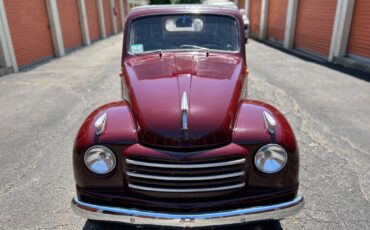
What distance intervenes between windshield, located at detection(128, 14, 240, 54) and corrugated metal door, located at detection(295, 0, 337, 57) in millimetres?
8553

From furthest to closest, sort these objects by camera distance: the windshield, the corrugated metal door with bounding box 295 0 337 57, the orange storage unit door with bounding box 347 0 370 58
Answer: the corrugated metal door with bounding box 295 0 337 57 < the orange storage unit door with bounding box 347 0 370 58 < the windshield

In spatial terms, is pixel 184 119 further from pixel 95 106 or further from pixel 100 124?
pixel 95 106

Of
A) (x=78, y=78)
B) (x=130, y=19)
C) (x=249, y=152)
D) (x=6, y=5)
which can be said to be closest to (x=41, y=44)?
(x=6, y=5)

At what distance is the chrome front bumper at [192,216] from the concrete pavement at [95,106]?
24.8 inches

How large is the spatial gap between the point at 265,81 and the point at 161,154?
6.27 metres

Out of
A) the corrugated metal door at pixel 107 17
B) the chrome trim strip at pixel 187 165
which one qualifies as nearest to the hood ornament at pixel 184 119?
the chrome trim strip at pixel 187 165

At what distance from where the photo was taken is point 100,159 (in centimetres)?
219

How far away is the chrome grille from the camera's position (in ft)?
6.97

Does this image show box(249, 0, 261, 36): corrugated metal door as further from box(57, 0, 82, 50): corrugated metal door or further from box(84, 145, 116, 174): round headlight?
box(84, 145, 116, 174): round headlight

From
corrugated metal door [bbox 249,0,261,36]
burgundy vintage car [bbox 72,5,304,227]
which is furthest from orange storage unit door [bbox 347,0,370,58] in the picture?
corrugated metal door [bbox 249,0,261,36]

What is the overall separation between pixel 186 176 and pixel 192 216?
27 centimetres

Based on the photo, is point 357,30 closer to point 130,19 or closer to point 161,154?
point 130,19

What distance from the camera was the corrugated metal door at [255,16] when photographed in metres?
18.8

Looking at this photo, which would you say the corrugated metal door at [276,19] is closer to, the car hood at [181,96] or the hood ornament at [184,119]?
the car hood at [181,96]
